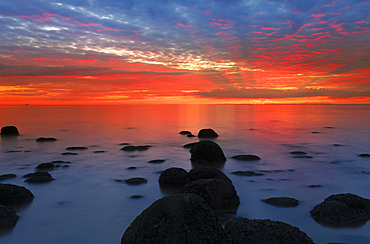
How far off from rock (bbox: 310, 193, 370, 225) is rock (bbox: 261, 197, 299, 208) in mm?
1098

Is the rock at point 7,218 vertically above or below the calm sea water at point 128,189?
above

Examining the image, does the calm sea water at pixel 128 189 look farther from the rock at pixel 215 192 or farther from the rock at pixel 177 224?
the rock at pixel 177 224

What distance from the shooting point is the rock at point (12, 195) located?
9391 millimetres

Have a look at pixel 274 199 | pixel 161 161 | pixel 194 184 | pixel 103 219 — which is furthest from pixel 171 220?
pixel 161 161

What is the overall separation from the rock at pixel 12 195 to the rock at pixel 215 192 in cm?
583

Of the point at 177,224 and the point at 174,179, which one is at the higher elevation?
the point at 177,224

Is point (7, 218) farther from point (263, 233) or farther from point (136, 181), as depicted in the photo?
point (263, 233)

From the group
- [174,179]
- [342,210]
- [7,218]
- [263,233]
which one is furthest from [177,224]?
[174,179]

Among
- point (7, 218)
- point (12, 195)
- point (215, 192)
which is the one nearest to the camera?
point (7, 218)

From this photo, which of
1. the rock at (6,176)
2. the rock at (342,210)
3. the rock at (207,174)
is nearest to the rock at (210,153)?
the rock at (207,174)

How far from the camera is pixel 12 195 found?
9.59 meters

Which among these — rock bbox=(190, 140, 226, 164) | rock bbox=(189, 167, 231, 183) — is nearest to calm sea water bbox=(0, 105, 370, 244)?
rock bbox=(190, 140, 226, 164)

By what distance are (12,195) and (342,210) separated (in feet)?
35.6

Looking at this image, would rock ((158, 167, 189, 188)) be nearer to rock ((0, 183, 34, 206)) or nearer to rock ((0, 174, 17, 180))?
rock ((0, 183, 34, 206))
